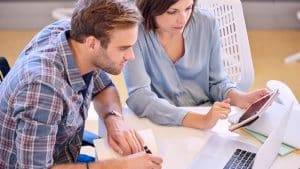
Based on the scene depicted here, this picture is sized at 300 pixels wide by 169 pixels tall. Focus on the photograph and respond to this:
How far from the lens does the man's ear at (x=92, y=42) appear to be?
4.33 feet

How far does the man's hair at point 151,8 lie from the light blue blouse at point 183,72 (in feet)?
0.12

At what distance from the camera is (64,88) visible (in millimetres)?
1267

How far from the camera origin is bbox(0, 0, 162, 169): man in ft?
3.95

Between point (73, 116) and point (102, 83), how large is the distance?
0.30m

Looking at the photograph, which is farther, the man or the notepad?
the notepad

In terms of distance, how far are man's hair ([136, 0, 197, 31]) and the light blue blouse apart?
36 mm

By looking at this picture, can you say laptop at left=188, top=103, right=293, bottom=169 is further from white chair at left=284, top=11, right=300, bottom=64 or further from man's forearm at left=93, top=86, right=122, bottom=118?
white chair at left=284, top=11, right=300, bottom=64

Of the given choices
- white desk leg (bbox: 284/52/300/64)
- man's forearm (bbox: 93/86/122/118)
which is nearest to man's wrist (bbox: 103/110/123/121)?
man's forearm (bbox: 93/86/122/118)

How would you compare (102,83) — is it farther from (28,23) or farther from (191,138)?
(28,23)

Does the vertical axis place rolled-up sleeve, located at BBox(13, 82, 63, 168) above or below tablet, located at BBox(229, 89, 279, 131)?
above

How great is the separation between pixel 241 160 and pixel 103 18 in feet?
1.85

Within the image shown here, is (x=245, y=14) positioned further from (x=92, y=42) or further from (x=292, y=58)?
(x=92, y=42)

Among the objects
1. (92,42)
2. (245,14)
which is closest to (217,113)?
(92,42)

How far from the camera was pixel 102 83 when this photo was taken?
5.37 feet
